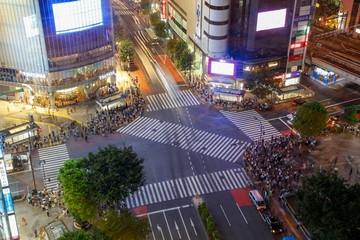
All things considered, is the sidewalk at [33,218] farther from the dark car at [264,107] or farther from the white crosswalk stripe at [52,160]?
the dark car at [264,107]

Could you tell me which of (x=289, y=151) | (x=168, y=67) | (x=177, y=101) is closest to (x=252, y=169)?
(x=289, y=151)

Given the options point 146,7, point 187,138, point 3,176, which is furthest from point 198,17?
point 3,176

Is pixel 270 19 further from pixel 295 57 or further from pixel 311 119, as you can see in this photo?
pixel 311 119

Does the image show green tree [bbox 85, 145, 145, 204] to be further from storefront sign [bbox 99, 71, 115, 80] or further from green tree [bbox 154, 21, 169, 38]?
green tree [bbox 154, 21, 169, 38]

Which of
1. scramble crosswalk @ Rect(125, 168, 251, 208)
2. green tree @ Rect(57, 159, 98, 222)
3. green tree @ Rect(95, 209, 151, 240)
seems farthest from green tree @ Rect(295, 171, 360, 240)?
green tree @ Rect(57, 159, 98, 222)

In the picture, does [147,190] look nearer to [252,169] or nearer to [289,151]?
[252,169]

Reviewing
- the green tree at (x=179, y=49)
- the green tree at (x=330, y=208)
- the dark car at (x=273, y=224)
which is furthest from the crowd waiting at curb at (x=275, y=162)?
the green tree at (x=179, y=49)
